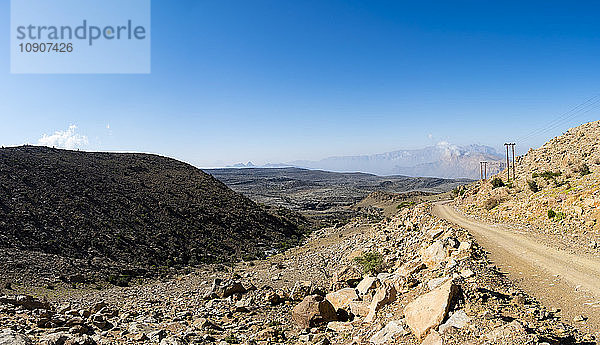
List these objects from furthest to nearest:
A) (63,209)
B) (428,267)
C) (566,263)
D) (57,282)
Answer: (63,209) → (57,282) → (428,267) → (566,263)

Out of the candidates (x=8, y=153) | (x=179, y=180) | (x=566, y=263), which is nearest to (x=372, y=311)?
(x=566, y=263)

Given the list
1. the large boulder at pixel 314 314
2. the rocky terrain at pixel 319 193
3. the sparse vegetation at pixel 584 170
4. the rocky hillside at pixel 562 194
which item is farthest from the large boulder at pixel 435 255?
the rocky terrain at pixel 319 193

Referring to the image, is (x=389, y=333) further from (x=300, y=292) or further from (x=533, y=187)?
(x=533, y=187)

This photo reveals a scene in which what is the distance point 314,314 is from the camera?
42.5 feet

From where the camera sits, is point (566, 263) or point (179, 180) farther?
point (179, 180)

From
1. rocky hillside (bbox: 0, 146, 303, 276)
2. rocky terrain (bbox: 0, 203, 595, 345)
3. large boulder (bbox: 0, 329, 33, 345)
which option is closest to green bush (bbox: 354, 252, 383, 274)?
rocky terrain (bbox: 0, 203, 595, 345)

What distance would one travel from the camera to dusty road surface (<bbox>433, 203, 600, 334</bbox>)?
8086 mm

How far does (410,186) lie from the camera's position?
182 meters

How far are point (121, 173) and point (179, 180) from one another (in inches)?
317

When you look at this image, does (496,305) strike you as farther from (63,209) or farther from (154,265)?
(63,209)

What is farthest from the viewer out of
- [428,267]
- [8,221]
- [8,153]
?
[8,153]

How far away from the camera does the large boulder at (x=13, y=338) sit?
9961mm

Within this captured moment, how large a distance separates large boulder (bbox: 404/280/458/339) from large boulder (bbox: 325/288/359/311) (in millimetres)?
4858

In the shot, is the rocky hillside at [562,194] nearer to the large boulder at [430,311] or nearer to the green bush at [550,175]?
the green bush at [550,175]
